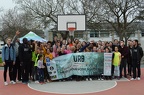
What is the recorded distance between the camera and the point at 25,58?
380 inches

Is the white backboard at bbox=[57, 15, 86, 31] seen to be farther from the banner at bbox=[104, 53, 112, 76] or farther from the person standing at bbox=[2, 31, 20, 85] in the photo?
the person standing at bbox=[2, 31, 20, 85]

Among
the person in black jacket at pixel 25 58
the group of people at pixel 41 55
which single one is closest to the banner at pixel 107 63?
the group of people at pixel 41 55

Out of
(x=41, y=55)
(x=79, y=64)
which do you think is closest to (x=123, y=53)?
(x=79, y=64)

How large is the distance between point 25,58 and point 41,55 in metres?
0.72

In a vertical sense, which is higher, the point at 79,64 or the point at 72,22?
the point at 72,22

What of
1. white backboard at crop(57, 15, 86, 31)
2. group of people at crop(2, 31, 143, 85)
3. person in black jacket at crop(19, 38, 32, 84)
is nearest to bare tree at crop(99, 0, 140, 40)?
white backboard at crop(57, 15, 86, 31)

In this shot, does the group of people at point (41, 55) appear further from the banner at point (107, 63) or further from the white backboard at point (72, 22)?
the white backboard at point (72, 22)

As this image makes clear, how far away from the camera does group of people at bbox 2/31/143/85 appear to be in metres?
9.63

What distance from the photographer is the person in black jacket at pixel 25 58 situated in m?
9.63

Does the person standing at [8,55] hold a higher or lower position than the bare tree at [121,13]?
lower

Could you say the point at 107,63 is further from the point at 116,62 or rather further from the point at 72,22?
the point at 72,22

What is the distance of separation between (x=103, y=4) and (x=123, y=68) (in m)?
16.3

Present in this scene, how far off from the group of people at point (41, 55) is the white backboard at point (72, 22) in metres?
5.49

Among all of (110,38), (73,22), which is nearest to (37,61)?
(73,22)
